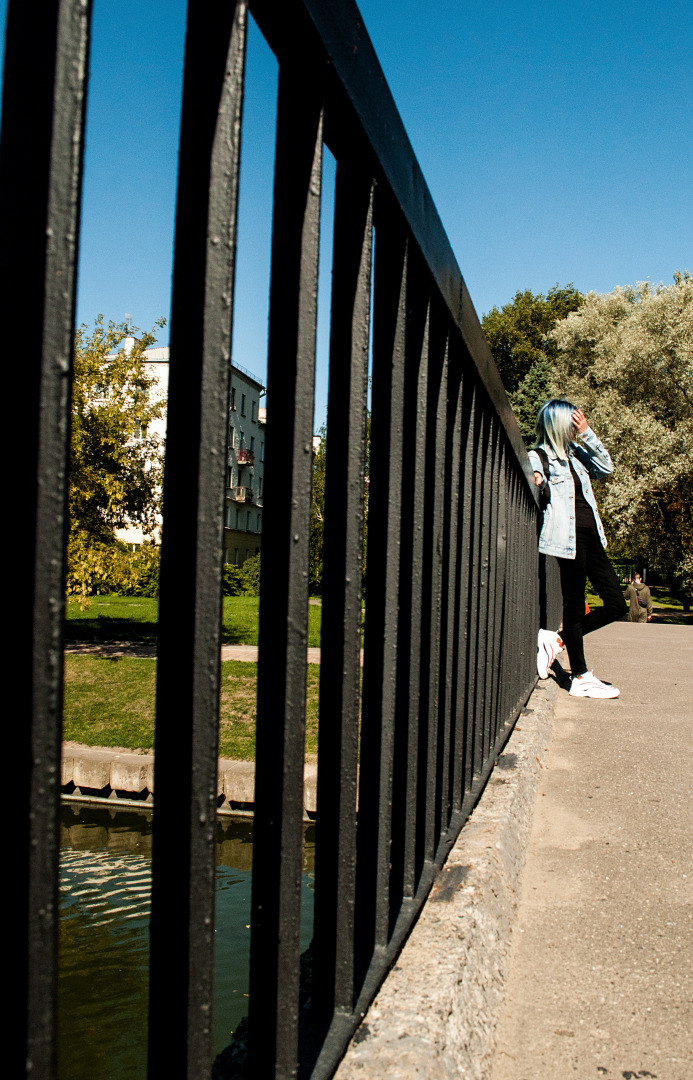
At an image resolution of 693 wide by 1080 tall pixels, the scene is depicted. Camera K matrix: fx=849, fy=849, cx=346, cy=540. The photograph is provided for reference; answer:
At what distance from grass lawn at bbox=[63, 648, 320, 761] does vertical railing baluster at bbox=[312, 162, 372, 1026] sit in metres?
5.44

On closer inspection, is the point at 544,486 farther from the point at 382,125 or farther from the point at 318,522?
the point at 382,125

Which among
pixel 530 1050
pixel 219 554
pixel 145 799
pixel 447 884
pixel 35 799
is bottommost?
pixel 145 799

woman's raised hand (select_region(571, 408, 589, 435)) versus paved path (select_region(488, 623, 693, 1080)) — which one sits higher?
woman's raised hand (select_region(571, 408, 589, 435))

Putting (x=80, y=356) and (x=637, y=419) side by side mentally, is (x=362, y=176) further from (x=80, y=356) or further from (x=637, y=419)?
(x=637, y=419)

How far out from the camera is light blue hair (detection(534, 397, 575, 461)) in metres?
5.03

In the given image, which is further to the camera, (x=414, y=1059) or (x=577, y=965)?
(x=577, y=965)

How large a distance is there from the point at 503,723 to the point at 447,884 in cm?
154

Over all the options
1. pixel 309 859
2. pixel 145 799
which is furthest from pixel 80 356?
pixel 309 859

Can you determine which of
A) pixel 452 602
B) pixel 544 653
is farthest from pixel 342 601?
pixel 544 653

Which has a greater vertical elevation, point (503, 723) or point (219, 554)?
point (219, 554)

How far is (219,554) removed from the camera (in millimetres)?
738

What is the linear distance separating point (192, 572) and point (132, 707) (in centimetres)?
884

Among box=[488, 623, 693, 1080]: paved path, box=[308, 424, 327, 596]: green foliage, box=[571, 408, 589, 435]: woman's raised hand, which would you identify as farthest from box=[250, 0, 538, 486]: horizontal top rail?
box=[571, 408, 589, 435]: woman's raised hand

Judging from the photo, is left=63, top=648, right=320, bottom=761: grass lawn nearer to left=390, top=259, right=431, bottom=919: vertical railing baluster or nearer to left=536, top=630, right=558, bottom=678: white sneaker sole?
left=536, top=630, right=558, bottom=678: white sneaker sole
